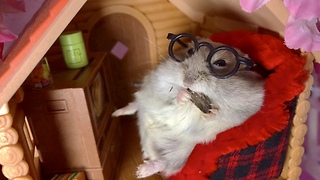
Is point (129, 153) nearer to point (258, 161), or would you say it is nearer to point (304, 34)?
point (258, 161)

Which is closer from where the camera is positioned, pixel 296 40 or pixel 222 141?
pixel 296 40

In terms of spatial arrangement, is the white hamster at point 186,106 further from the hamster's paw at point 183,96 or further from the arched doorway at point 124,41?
the arched doorway at point 124,41

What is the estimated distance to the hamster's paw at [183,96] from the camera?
619 mm

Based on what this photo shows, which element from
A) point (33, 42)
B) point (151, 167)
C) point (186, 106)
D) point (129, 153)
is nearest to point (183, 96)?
point (186, 106)

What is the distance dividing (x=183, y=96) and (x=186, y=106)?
0.11 feet

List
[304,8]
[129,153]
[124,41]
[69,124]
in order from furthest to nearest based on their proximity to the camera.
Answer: [124,41]
[129,153]
[69,124]
[304,8]

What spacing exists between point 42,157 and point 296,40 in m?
A: 0.54

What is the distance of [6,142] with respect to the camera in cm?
56

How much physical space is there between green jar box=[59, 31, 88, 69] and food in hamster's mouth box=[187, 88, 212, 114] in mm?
297

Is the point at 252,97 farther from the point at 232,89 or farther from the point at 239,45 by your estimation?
the point at 239,45

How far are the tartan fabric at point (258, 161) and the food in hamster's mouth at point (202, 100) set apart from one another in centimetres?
11

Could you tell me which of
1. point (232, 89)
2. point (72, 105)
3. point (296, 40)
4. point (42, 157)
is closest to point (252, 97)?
point (232, 89)

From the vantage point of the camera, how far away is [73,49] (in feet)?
2.57

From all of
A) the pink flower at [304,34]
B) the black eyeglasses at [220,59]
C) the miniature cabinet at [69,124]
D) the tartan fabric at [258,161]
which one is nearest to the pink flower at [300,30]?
the pink flower at [304,34]
